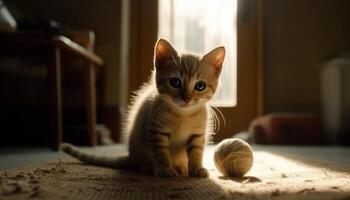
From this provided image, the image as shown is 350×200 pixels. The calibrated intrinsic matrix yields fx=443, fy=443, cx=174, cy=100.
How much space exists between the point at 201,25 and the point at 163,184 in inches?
95.1

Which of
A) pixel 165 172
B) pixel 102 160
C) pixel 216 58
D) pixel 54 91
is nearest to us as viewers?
pixel 165 172

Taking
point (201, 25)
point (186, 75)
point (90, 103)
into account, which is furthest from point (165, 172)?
point (201, 25)

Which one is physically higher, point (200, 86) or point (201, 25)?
point (201, 25)

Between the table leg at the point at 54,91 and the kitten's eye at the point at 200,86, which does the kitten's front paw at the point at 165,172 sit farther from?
the table leg at the point at 54,91

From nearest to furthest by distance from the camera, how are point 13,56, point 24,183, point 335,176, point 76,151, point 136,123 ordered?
1. point 24,183
2. point 335,176
3. point 136,123
4. point 76,151
5. point 13,56

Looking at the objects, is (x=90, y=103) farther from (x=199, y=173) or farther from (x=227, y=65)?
(x=199, y=173)

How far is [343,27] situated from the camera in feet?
11.3

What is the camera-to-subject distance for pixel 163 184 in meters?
1.14

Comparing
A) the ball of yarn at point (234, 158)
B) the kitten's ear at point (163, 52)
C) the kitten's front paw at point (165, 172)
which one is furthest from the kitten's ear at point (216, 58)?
the kitten's front paw at point (165, 172)

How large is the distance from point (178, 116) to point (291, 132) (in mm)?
1921

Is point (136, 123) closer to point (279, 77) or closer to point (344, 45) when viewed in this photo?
point (279, 77)

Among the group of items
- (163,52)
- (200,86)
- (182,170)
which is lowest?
(182,170)

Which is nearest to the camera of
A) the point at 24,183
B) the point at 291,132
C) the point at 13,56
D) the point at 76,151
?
the point at 24,183

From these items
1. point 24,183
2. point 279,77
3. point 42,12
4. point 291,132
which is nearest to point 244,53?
point 279,77
